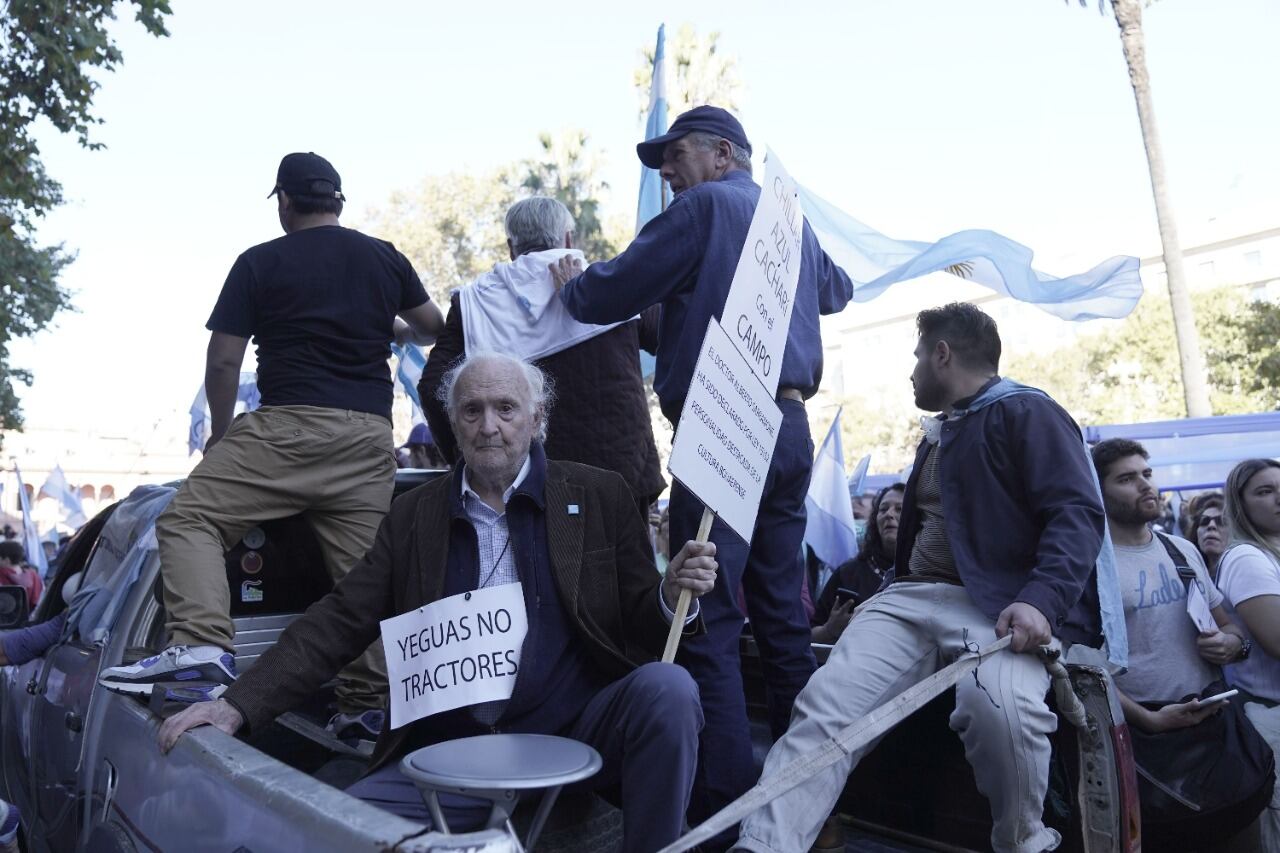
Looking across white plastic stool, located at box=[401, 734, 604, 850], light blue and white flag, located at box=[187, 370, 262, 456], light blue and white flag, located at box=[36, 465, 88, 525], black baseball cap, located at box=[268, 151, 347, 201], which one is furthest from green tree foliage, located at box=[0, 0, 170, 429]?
light blue and white flag, located at box=[36, 465, 88, 525]

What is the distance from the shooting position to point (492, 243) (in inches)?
1272

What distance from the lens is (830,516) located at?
806 cm

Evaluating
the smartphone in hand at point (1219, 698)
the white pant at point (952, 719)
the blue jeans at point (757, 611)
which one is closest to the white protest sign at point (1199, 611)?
the smartphone in hand at point (1219, 698)

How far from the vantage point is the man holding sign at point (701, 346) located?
10.4ft

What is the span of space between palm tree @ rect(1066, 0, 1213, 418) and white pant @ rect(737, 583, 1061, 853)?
14.2 metres

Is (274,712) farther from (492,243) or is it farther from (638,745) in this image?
(492,243)

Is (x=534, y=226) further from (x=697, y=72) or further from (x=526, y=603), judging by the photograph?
(x=697, y=72)

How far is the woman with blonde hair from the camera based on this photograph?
161 inches

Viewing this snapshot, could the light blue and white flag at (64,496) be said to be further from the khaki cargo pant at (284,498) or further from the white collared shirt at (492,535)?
the white collared shirt at (492,535)

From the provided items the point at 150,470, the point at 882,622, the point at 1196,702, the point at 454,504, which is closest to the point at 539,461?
the point at 454,504

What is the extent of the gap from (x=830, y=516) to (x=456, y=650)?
5.57m

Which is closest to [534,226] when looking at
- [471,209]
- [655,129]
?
[655,129]

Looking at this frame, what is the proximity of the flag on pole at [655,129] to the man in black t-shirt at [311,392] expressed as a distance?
9.30 feet

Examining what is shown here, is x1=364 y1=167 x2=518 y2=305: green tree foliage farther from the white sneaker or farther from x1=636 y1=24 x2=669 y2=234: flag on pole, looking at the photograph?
the white sneaker
